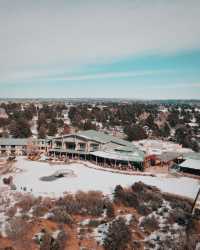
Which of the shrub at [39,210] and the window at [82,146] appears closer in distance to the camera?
the shrub at [39,210]

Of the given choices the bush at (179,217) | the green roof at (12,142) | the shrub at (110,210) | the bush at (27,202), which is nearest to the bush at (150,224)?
the bush at (179,217)

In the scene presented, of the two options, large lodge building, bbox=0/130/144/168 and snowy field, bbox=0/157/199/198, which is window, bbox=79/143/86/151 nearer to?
large lodge building, bbox=0/130/144/168

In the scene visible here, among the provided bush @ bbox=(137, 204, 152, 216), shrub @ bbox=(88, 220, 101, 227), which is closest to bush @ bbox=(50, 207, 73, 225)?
shrub @ bbox=(88, 220, 101, 227)

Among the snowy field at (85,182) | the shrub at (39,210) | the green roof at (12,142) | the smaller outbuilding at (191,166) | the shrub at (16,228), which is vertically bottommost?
the shrub at (16,228)

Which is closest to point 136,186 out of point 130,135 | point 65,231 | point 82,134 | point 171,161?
point 65,231

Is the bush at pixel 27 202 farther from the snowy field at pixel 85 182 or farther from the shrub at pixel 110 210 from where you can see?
the shrub at pixel 110 210

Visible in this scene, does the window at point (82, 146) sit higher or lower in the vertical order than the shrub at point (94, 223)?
higher

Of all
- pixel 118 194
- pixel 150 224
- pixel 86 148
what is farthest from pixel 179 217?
pixel 86 148

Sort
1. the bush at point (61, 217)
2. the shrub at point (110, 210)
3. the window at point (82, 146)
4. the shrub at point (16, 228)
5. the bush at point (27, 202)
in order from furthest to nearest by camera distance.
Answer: the window at point (82, 146)
the bush at point (27, 202)
the shrub at point (110, 210)
the bush at point (61, 217)
the shrub at point (16, 228)
